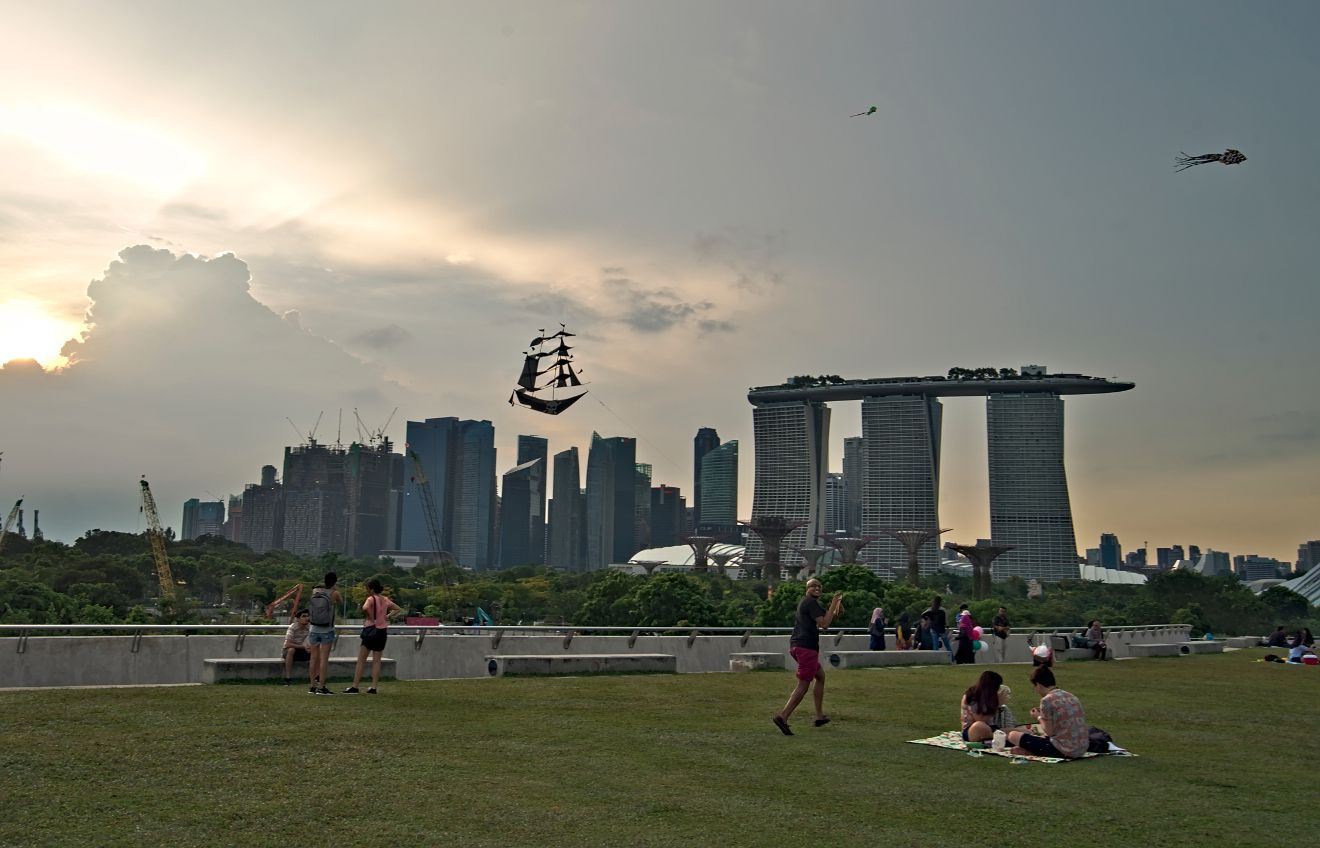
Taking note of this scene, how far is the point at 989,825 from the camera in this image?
27.6ft

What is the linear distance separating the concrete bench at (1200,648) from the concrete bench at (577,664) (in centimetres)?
2358

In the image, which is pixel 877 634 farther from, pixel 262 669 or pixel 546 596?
pixel 546 596

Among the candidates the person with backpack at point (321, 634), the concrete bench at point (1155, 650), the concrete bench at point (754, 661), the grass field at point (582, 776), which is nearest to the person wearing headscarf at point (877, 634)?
the concrete bench at point (754, 661)

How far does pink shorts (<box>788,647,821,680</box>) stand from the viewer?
1331 centimetres

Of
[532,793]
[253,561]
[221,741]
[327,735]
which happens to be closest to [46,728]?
[221,741]

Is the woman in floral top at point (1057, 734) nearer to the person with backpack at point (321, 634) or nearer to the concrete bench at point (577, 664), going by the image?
the person with backpack at point (321, 634)

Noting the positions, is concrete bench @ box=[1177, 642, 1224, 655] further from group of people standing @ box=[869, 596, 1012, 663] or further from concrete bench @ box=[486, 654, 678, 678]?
concrete bench @ box=[486, 654, 678, 678]

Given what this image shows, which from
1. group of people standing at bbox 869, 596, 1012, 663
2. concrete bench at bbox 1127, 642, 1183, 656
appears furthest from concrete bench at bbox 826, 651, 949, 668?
concrete bench at bbox 1127, 642, 1183, 656

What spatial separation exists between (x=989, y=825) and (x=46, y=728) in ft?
30.6

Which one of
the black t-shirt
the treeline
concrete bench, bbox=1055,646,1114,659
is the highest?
the black t-shirt

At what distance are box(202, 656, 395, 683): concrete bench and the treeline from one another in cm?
4824

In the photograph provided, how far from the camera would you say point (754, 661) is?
2295 cm

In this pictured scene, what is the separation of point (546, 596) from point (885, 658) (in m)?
110

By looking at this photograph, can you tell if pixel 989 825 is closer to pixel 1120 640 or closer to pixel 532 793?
pixel 532 793
